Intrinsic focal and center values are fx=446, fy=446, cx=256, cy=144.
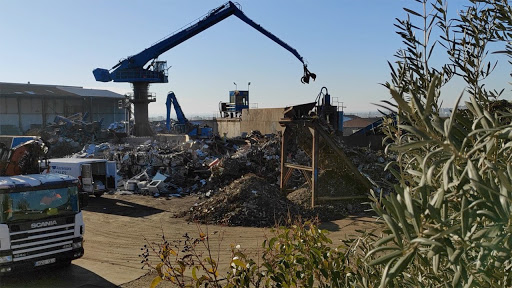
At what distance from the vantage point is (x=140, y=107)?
42.0 metres

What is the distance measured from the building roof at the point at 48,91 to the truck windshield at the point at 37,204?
45805mm

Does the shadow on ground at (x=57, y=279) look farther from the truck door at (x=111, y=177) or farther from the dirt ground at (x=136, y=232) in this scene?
the truck door at (x=111, y=177)

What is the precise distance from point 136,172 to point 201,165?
365 cm

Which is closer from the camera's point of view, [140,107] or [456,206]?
[456,206]

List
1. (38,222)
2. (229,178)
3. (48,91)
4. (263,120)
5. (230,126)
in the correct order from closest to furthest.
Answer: (38,222) → (229,178) → (263,120) → (230,126) → (48,91)

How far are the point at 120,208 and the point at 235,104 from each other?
85.8 feet

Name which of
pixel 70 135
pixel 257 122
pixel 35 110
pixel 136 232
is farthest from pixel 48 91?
pixel 136 232

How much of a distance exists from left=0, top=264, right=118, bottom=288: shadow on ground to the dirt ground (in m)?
0.21

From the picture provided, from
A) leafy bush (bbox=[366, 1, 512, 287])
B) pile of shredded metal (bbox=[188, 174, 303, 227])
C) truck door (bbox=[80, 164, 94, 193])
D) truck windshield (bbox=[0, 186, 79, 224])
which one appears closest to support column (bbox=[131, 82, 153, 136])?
truck door (bbox=[80, 164, 94, 193])

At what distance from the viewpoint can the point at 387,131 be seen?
3229 millimetres

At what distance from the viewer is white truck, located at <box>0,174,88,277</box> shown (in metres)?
8.53

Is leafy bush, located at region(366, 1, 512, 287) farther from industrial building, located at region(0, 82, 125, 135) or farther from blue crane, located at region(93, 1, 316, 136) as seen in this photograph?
industrial building, located at region(0, 82, 125, 135)

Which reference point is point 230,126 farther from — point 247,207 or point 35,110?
point 35,110

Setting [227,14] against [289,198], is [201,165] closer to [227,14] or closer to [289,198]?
[289,198]
